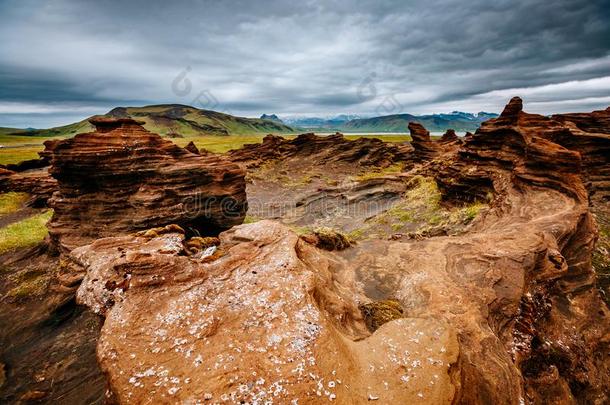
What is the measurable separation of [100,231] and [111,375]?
63.8 feet

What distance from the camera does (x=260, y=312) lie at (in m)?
9.27

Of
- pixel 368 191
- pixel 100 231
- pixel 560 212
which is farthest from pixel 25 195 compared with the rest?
pixel 560 212

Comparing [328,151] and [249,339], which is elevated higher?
[328,151]

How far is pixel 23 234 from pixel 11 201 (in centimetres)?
1936

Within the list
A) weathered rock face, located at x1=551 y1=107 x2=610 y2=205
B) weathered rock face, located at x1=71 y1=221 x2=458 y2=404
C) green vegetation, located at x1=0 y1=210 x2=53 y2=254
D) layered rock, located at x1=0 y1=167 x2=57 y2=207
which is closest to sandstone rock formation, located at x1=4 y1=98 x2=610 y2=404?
weathered rock face, located at x1=71 y1=221 x2=458 y2=404

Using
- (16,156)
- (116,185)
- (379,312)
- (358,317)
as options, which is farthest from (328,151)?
(16,156)

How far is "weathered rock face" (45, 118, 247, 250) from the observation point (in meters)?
22.8

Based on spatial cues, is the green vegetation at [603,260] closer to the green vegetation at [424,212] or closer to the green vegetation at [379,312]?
the green vegetation at [424,212]

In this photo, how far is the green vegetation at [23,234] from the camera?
26.5 meters

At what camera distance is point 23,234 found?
2884 cm

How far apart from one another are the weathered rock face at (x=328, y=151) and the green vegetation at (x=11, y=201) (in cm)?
4354

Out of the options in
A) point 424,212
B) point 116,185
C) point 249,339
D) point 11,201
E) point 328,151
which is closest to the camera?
point 249,339

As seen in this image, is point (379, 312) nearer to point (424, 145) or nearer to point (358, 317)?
point (358, 317)

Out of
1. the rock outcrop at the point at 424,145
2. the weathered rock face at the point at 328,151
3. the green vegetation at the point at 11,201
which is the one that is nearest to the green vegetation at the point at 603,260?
the rock outcrop at the point at 424,145
